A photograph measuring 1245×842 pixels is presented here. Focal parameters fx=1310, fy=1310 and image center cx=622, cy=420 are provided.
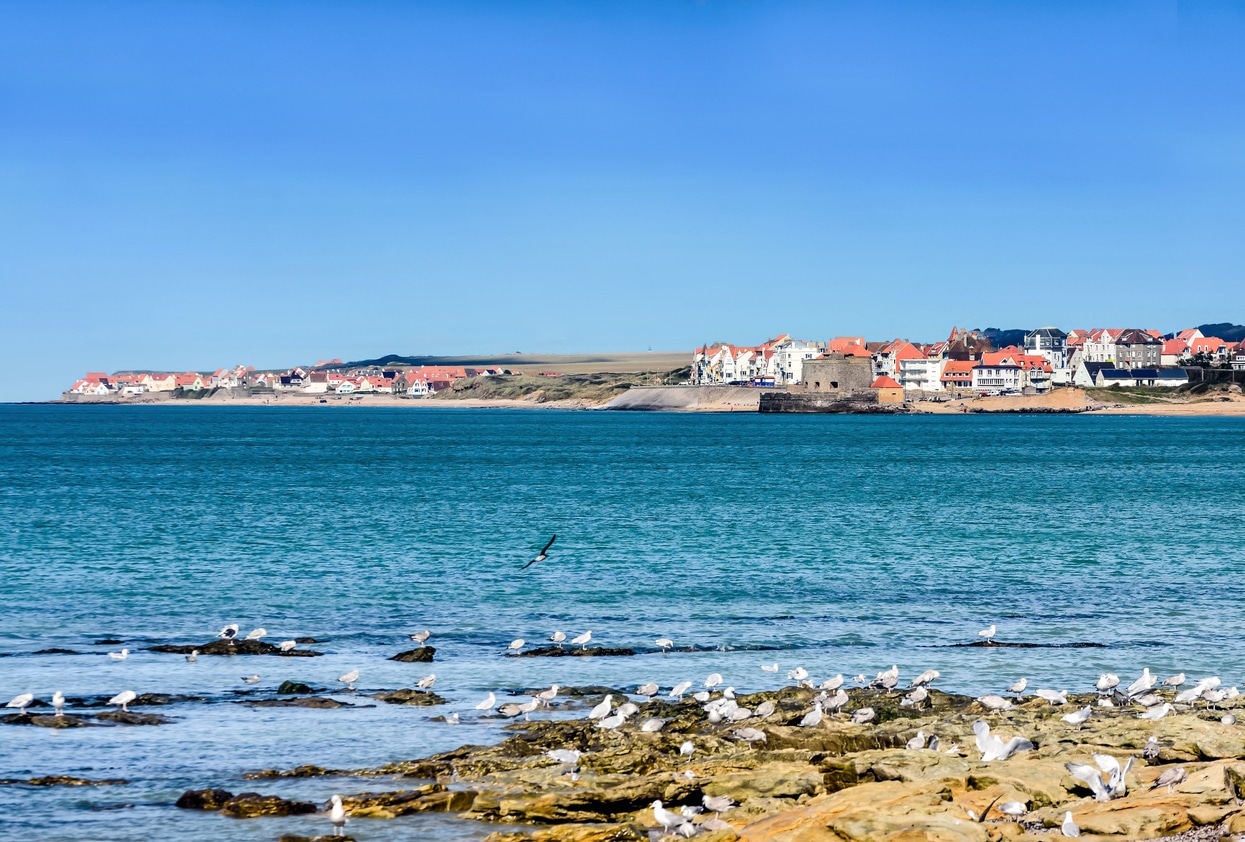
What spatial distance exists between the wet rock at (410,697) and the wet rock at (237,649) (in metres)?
3.60

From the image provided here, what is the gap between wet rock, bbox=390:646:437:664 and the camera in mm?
19844

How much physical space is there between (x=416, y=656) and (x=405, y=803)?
307 inches

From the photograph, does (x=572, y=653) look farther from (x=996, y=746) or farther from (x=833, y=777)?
(x=996, y=746)

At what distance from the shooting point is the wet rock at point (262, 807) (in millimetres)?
12172

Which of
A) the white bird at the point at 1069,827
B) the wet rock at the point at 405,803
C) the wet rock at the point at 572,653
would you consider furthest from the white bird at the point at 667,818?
the wet rock at the point at 572,653

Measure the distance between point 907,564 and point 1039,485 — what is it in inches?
1200

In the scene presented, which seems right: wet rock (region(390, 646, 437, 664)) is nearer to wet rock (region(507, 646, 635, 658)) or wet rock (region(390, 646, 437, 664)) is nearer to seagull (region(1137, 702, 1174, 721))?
wet rock (region(507, 646, 635, 658))

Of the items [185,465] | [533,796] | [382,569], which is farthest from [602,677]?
[185,465]

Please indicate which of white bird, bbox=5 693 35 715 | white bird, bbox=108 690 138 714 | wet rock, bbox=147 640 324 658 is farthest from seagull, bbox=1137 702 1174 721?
white bird, bbox=5 693 35 715

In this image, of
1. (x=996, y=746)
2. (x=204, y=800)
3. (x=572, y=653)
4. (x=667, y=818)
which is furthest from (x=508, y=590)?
(x=667, y=818)

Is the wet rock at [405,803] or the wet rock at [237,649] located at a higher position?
the wet rock at [405,803]

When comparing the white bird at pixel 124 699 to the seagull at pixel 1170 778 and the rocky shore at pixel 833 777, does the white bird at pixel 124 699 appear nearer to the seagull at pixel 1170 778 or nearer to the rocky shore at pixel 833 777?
the rocky shore at pixel 833 777

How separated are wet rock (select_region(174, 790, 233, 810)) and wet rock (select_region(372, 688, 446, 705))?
439 centimetres

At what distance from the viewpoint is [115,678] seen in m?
18.3
